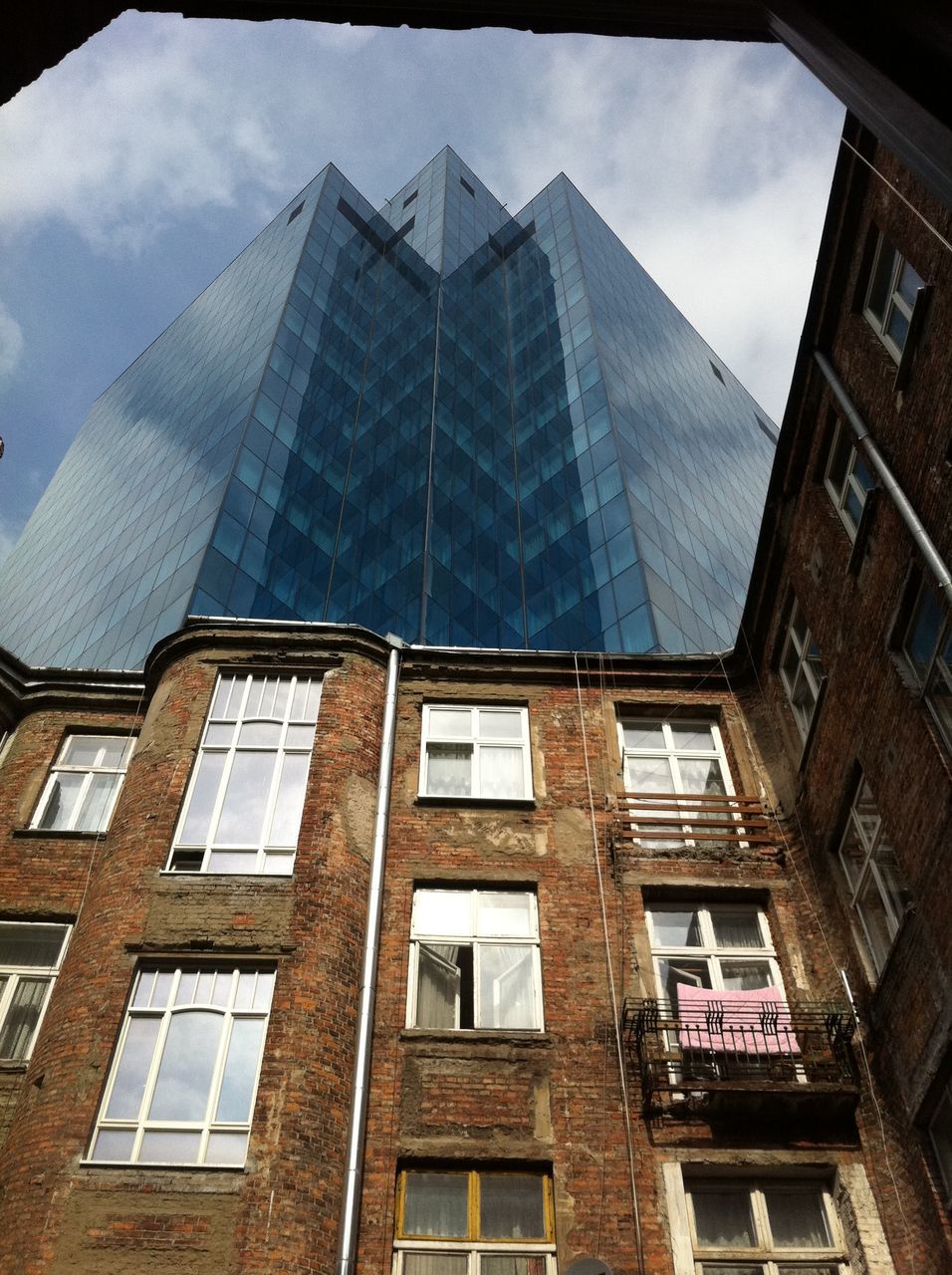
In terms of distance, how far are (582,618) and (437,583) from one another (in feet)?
28.7

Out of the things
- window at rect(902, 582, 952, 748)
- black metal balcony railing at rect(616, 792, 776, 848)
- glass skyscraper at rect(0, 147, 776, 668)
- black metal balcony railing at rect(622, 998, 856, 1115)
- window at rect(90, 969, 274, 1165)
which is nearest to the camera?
window at rect(902, 582, 952, 748)

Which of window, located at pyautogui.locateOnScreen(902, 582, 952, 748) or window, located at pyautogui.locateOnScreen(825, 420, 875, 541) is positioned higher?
window, located at pyautogui.locateOnScreen(825, 420, 875, 541)

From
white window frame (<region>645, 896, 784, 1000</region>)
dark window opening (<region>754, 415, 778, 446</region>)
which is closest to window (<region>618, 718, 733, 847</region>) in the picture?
white window frame (<region>645, 896, 784, 1000</region>)

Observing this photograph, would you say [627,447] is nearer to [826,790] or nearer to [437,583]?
[437,583]

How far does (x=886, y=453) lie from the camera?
12008 millimetres

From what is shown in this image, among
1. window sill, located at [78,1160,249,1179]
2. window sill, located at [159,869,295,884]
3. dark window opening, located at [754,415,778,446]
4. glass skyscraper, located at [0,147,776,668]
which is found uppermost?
dark window opening, located at [754,415,778,446]

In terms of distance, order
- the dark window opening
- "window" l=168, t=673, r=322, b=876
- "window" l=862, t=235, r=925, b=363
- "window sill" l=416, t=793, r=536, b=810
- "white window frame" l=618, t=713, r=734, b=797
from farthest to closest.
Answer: the dark window opening → "white window frame" l=618, t=713, r=734, b=797 → "window sill" l=416, t=793, r=536, b=810 → "window" l=168, t=673, r=322, b=876 → "window" l=862, t=235, r=925, b=363

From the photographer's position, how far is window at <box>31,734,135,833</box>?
15.9 metres

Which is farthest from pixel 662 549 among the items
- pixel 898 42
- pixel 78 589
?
pixel 898 42

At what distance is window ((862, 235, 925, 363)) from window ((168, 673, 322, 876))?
9.53 m

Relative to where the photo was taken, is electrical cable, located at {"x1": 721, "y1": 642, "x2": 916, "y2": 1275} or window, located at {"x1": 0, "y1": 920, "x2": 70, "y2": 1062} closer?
electrical cable, located at {"x1": 721, "y1": 642, "x2": 916, "y2": 1275}

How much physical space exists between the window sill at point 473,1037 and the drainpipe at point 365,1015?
55cm

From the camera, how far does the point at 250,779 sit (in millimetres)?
14867

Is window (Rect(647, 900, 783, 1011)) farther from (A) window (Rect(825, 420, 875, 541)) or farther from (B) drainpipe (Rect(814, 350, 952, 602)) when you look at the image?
(B) drainpipe (Rect(814, 350, 952, 602))
